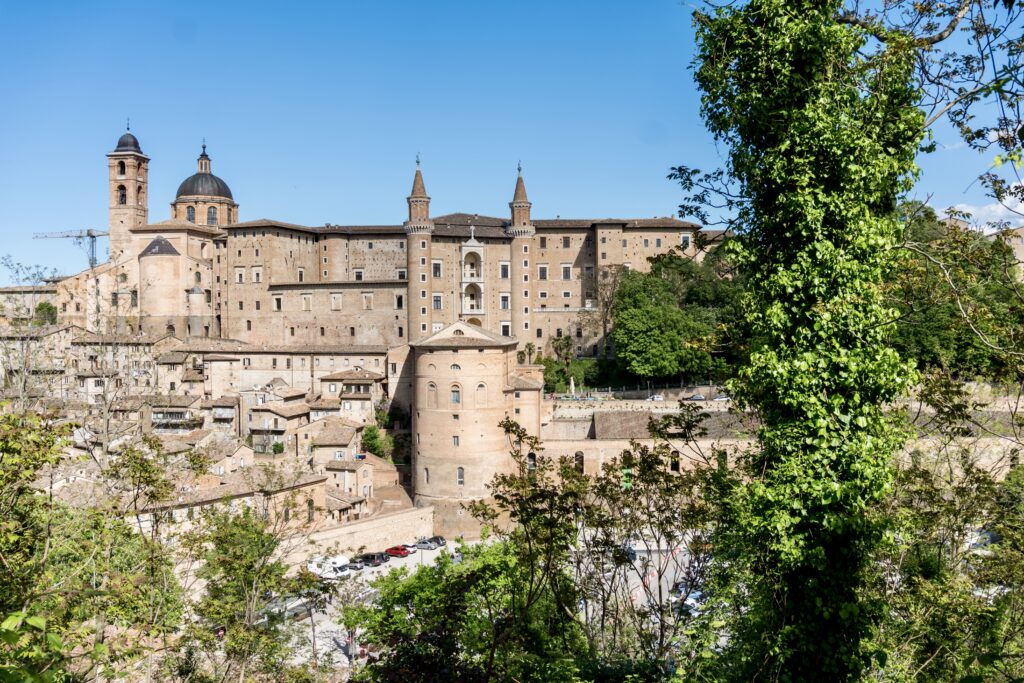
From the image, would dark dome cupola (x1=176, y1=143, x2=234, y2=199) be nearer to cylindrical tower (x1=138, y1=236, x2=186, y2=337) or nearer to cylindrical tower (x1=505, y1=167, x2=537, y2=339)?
cylindrical tower (x1=138, y1=236, x2=186, y2=337)

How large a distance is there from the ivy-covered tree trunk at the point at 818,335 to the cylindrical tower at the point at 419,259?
49.5 metres

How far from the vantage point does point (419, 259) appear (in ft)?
195

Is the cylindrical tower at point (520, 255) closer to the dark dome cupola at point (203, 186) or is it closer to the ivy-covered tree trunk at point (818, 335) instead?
the dark dome cupola at point (203, 186)

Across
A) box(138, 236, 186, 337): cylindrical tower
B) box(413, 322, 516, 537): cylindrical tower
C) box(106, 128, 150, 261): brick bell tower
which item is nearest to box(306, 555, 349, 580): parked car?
box(413, 322, 516, 537): cylindrical tower

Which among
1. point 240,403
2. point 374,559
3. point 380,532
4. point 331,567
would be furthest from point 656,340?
point 240,403

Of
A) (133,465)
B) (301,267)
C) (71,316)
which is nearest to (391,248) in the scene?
(301,267)

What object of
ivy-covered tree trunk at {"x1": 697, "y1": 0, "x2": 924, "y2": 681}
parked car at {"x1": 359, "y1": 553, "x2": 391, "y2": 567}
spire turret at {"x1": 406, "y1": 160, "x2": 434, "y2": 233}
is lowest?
parked car at {"x1": 359, "y1": 553, "x2": 391, "y2": 567}

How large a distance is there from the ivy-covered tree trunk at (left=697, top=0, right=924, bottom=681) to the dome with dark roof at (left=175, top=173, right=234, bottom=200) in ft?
248

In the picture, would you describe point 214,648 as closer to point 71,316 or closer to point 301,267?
point 301,267

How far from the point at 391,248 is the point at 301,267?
7.79 m

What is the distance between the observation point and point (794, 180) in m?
10.1

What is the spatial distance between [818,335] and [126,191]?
77.3m

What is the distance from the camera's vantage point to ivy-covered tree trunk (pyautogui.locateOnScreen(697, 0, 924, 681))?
371 inches

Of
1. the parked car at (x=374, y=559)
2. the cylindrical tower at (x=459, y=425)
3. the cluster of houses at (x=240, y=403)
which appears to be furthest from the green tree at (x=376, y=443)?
the parked car at (x=374, y=559)
